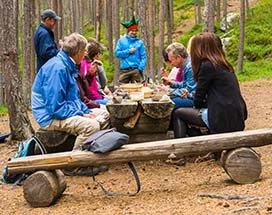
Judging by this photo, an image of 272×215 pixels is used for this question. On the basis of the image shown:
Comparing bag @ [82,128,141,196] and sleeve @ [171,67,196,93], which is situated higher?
sleeve @ [171,67,196,93]

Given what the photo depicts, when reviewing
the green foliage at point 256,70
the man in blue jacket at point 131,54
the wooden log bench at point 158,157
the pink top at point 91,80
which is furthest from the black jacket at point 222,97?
the green foliage at point 256,70

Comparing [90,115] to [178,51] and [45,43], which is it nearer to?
[178,51]

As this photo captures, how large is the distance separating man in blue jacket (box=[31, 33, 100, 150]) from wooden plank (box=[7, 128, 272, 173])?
0.74 metres

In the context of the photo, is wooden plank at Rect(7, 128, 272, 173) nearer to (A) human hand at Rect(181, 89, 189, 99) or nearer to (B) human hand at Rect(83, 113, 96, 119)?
(B) human hand at Rect(83, 113, 96, 119)

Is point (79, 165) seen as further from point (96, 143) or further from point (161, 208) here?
point (161, 208)

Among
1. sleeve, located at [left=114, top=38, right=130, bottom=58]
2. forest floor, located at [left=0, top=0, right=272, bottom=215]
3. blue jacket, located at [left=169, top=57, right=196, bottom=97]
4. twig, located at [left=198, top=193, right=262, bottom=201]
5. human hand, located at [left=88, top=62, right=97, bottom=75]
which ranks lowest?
forest floor, located at [left=0, top=0, right=272, bottom=215]

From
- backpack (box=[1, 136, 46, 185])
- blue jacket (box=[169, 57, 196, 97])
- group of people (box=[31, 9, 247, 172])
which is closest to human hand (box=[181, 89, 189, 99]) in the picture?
blue jacket (box=[169, 57, 196, 97])

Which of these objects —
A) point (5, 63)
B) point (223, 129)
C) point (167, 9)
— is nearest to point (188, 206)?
point (223, 129)

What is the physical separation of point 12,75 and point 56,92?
2855mm

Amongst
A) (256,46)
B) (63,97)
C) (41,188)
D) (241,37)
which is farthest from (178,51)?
Answer: (256,46)

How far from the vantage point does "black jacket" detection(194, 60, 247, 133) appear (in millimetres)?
5938

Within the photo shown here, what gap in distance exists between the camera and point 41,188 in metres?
5.19

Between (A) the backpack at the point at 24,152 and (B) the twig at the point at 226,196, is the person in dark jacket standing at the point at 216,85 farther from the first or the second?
(A) the backpack at the point at 24,152

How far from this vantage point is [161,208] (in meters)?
4.81
